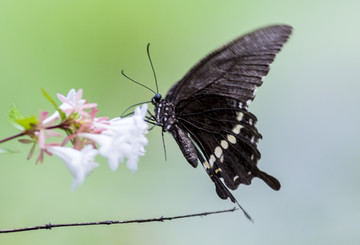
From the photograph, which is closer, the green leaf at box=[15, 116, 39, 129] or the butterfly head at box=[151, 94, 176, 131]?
the green leaf at box=[15, 116, 39, 129]

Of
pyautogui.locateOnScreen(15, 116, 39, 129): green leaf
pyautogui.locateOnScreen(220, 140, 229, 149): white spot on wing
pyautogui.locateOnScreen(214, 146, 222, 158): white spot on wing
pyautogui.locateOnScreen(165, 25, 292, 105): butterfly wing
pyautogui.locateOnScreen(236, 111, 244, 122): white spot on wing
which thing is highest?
pyautogui.locateOnScreen(165, 25, 292, 105): butterfly wing

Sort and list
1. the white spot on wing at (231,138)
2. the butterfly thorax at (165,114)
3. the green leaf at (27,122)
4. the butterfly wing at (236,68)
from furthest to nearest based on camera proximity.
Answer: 1. the white spot on wing at (231,138)
2. the butterfly thorax at (165,114)
3. the butterfly wing at (236,68)
4. the green leaf at (27,122)

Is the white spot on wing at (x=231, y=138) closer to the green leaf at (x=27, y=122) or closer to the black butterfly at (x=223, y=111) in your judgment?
the black butterfly at (x=223, y=111)

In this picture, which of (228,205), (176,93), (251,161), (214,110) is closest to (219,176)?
(251,161)

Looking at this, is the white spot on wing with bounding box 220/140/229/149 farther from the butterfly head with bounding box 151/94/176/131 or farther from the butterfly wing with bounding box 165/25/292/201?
the butterfly head with bounding box 151/94/176/131

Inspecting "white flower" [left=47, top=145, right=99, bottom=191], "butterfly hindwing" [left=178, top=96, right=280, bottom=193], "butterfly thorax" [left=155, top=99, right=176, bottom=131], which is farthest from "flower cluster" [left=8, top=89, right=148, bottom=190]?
"butterfly hindwing" [left=178, top=96, right=280, bottom=193]

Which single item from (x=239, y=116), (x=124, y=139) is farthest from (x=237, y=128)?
(x=124, y=139)

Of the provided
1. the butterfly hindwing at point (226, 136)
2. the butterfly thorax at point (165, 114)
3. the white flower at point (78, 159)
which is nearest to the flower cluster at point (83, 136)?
the white flower at point (78, 159)

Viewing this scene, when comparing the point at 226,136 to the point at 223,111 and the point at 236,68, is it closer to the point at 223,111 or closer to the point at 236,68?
the point at 223,111

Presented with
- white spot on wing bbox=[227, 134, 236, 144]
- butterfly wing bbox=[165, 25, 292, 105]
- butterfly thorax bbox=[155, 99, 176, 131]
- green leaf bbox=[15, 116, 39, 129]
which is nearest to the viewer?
green leaf bbox=[15, 116, 39, 129]
